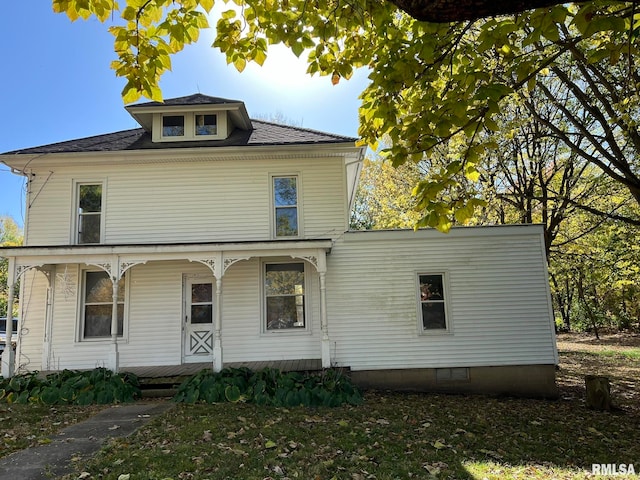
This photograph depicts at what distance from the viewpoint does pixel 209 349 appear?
10422mm

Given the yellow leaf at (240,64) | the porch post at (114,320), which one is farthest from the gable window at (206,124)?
the yellow leaf at (240,64)

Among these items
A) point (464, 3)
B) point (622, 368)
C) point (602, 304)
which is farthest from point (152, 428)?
point (602, 304)

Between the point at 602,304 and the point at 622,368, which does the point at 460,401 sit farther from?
the point at 602,304

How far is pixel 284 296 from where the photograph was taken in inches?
413

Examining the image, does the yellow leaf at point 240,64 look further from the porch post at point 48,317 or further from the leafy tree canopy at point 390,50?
the porch post at point 48,317

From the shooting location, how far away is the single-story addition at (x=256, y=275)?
9789 millimetres

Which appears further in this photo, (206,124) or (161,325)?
(206,124)

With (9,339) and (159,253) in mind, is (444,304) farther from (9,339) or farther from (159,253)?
(9,339)

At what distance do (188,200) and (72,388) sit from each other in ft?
16.2

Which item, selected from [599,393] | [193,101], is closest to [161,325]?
[193,101]

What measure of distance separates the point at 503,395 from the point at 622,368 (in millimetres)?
6244

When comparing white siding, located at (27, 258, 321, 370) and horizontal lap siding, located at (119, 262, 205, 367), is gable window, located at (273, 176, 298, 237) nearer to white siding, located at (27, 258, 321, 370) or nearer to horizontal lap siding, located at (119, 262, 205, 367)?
white siding, located at (27, 258, 321, 370)

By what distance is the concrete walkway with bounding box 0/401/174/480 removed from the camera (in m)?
4.57

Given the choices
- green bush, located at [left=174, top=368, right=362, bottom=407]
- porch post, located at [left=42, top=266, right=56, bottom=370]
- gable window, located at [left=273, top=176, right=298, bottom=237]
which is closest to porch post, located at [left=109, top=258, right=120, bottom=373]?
porch post, located at [left=42, top=266, right=56, bottom=370]
